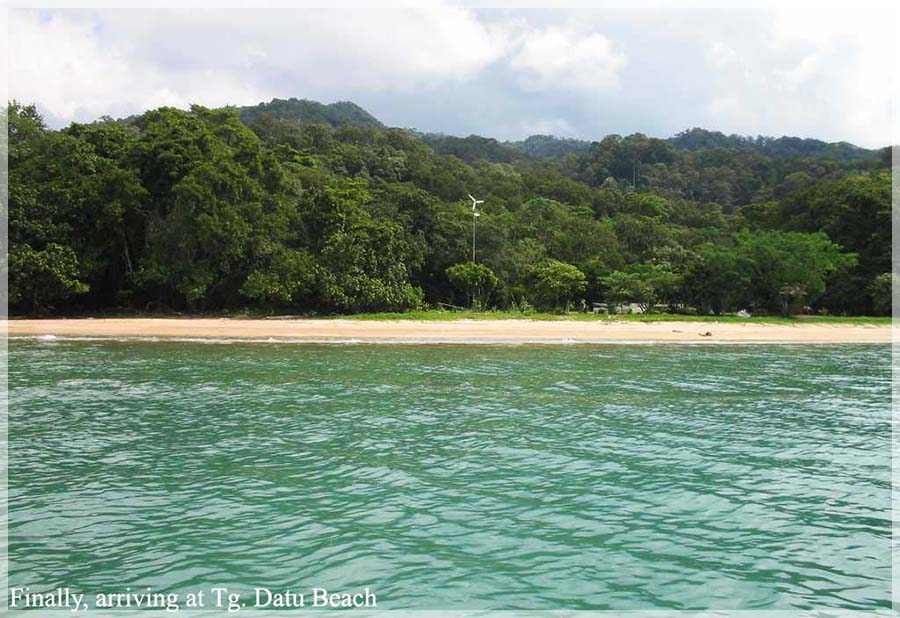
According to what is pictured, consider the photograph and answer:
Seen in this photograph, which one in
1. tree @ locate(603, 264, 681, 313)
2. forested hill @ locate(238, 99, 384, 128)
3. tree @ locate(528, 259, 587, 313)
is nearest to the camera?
tree @ locate(528, 259, 587, 313)

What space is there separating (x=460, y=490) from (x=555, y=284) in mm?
31822

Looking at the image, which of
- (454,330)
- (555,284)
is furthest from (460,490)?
(555,284)

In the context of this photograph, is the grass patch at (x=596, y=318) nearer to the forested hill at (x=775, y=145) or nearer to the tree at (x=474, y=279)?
the tree at (x=474, y=279)

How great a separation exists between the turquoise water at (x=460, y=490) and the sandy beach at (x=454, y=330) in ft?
40.1

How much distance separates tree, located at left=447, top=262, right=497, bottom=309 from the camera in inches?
1594

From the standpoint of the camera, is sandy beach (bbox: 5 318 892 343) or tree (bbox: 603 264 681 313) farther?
tree (bbox: 603 264 681 313)

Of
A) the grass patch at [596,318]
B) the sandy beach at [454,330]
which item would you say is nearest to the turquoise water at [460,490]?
the sandy beach at [454,330]

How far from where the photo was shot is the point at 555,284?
39625 mm

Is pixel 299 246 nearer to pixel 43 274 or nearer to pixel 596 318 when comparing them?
pixel 43 274

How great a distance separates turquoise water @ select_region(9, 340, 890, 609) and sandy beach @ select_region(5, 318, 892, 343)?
1222 centimetres

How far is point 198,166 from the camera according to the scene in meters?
37.1

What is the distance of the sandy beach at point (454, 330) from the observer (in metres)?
29.9

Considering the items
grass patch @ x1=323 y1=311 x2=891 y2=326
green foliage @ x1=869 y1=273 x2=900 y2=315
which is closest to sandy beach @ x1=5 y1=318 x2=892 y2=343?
→ grass patch @ x1=323 y1=311 x2=891 y2=326

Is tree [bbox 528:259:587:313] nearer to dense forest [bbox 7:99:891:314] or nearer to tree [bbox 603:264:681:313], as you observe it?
dense forest [bbox 7:99:891:314]
